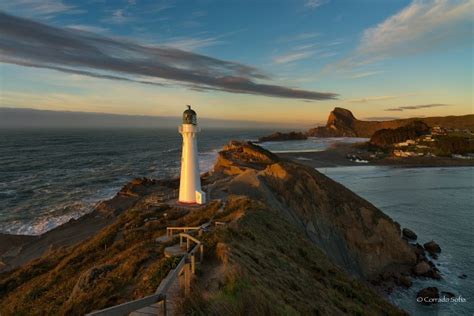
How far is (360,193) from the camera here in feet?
175

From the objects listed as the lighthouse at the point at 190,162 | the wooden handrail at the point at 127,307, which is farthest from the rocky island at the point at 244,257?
the lighthouse at the point at 190,162

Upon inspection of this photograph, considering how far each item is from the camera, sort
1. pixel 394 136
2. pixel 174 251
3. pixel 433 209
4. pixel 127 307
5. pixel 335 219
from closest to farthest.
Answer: pixel 127 307 → pixel 174 251 → pixel 335 219 → pixel 433 209 → pixel 394 136

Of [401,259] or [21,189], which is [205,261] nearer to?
[401,259]

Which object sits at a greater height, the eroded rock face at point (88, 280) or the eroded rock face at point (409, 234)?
the eroded rock face at point (88, 280)

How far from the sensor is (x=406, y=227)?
1428 inches

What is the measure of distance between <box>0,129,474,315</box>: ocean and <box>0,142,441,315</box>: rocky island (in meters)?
2.59

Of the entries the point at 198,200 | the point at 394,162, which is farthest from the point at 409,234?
the point at 394,162

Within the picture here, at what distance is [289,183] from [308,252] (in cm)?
1356

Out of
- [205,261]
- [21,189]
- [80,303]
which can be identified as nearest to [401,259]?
[205,261]

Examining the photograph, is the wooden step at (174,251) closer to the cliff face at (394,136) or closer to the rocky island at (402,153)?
the rocky island at (402,153)

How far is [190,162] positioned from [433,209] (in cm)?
3490

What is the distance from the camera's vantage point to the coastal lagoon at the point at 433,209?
79.3ft

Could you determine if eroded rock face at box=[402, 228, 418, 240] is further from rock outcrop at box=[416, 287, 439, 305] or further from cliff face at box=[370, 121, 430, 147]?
cliff face at box=[370, 121, 430, 147]

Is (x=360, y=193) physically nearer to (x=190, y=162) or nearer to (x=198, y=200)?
(x=198, y=200)
